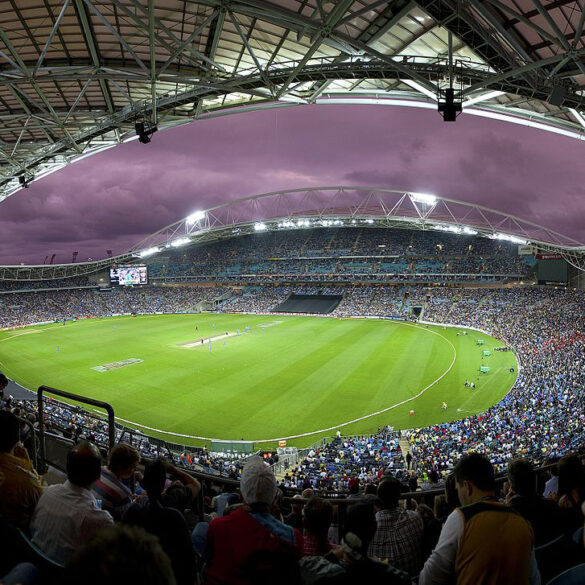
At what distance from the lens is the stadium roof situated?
1130 cm

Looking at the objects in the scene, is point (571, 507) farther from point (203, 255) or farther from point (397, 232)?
point (203, 255)

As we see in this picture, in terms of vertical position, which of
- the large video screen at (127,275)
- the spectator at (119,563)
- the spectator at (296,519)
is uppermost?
the large video screen at (127,275)

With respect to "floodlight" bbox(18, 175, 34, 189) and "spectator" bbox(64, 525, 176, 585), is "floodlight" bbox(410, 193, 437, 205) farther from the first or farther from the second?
"spectator" bbox(64, 525, 176, 585)

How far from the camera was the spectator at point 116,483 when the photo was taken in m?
3.63

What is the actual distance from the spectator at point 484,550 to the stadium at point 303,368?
15 mm

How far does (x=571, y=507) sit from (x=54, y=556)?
14.8ft

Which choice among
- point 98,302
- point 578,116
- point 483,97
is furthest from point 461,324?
point 98,302

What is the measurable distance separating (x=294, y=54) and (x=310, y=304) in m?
60.6

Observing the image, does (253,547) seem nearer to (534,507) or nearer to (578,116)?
(534,507)

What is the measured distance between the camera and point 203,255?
103 metres

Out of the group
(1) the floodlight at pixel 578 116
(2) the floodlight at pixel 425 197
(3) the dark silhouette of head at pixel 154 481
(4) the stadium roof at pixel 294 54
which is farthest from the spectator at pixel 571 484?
(2) the floodlight at pixel 425 197

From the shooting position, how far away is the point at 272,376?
3047cm

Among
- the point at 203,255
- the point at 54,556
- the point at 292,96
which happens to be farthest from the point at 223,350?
the point at 203,255

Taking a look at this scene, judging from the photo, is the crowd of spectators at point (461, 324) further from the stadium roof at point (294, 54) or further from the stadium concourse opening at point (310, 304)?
the stadium roof at point (294, 54)
